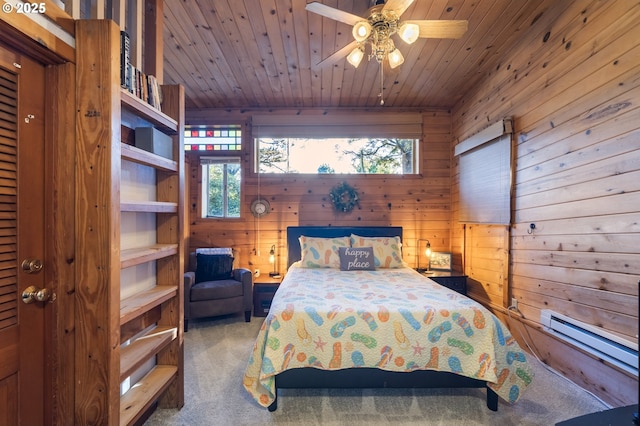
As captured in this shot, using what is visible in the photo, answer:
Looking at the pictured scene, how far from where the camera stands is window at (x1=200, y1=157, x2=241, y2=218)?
4.00m

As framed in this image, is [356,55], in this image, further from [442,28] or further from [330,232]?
[330,232]

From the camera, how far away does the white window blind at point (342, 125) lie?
3895 mm

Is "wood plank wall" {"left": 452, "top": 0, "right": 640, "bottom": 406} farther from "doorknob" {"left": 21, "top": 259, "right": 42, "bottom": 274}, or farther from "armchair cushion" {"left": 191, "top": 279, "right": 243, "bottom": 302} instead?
"doorknob" {"left": 21, "top": 259, "right": 42, "bottom": 274}

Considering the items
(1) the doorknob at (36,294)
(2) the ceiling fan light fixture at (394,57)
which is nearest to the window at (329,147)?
(2) the ceiling fan light fixture at (394,57)

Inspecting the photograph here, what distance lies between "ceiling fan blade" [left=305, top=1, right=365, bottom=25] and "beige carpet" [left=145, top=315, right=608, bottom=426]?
2563 mm

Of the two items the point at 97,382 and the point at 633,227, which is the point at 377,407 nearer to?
the point at 97,382

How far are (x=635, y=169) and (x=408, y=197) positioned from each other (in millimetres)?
2432

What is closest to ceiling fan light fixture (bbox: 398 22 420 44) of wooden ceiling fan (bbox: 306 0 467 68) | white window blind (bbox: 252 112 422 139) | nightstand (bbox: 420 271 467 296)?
wooden ceiling fan (bbox: 306 0 467 68)

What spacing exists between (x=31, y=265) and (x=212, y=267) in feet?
7.72

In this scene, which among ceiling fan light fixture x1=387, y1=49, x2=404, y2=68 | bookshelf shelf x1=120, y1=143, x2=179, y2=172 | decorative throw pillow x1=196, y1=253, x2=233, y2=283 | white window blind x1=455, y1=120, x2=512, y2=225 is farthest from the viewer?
decorative throw pillow x1=196, y1=253, x2=233, y2=283

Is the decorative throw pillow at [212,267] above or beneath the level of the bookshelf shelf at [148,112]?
beneath

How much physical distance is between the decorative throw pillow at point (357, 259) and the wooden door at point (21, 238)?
2.47 metres

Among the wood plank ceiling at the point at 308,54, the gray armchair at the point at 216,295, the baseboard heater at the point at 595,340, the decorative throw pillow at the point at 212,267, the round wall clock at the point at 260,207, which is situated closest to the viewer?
the baseboard heater at the point at 595,340

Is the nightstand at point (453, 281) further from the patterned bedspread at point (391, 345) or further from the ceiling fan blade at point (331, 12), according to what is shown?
the ceiling fan blade at point (331, 12)
